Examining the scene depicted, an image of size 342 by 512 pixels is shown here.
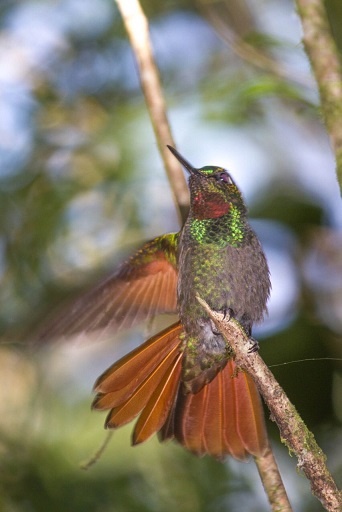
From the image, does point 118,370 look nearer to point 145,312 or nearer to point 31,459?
point 145,312

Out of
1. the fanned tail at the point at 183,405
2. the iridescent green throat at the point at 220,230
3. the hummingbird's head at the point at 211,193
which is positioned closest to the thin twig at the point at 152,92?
the hummingbird's head at the point at 211,193

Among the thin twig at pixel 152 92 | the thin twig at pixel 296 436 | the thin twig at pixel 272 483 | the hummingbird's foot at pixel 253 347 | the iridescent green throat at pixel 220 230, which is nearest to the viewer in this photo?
the thin twig at pixel 296 436

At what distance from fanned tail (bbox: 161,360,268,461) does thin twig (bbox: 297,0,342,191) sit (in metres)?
0.83

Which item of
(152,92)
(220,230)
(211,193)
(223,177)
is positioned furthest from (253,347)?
(152,92)

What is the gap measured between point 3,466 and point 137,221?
159cm

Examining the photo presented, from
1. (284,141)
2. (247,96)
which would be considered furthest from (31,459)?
(284,141)

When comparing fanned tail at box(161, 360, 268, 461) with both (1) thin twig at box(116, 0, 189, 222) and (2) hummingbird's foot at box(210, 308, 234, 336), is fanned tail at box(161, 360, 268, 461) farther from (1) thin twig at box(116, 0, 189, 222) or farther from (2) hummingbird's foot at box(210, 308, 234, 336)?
(1) thin twig at box(116, 0, 189, 222)

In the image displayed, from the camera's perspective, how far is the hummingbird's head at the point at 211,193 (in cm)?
292

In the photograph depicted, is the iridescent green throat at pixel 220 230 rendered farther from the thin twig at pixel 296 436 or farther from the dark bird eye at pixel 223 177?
the thin twig at pixel 296 436

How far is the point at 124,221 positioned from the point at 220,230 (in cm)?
178

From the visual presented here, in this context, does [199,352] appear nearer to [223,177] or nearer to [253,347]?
[253,347]

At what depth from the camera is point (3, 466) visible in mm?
3627

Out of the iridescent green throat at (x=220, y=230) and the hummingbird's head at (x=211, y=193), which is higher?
the hummingbird's head at (x=211, y=193)

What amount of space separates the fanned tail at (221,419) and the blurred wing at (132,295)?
1.22 feet
